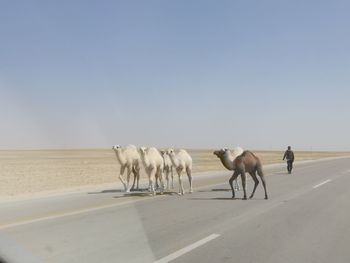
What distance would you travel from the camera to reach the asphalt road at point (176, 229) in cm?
935

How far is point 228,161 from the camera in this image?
74.1ft

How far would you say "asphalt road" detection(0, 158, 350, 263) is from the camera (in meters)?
9.35

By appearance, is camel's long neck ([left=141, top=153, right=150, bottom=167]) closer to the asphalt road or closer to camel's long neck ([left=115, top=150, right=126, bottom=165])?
the asphalt road

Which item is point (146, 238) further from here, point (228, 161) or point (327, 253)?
point (228, 161)

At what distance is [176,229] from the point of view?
12.2m

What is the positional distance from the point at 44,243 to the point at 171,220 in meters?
3.97

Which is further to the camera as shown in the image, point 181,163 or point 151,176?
point 181,163

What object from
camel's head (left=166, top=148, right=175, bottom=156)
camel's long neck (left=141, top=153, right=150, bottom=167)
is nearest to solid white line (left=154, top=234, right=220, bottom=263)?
camel's long neck (left=141, top=153, right=150, bottom=167)

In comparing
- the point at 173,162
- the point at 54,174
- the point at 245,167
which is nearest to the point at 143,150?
the point at 173,162

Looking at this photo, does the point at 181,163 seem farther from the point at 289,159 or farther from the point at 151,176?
the point at 289,159

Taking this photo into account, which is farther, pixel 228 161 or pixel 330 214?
Answer: pixel 228 161

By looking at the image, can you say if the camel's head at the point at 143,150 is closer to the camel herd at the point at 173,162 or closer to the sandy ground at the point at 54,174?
the camel herd at the point at 173,162

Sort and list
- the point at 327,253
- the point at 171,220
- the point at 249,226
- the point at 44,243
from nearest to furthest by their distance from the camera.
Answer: the point at 327,253 < the point at 44,243 < the point at 249,226 < the point at 171,220

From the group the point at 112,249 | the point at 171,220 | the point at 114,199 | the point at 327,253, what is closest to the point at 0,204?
the point at 114,199
